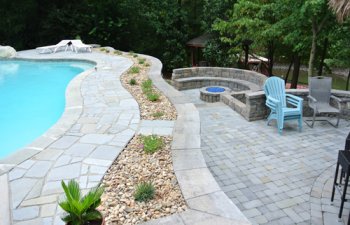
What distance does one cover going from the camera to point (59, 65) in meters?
11.8

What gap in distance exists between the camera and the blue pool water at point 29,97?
20.7 feet

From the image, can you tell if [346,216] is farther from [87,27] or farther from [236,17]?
[87,27]

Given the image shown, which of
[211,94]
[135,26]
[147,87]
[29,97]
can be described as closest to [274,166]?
[147,87]

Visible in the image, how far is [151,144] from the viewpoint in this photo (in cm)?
400

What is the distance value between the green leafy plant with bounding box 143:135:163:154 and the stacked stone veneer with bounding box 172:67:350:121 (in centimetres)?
306

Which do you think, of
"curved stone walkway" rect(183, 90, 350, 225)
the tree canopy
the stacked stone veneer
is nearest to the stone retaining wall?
the stacked stone veneer

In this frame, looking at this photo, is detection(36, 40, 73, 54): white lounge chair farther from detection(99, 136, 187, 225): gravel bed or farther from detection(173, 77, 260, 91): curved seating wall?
detection(99, 136, 187, 225): gravel bed

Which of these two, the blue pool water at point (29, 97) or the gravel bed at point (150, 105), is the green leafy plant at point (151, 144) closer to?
the gravel bed at point (150, 105)

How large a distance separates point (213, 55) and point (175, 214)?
39.3ft

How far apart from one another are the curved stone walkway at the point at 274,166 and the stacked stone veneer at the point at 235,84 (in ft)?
1.25

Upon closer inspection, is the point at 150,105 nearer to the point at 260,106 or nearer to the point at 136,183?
the point at 260,106

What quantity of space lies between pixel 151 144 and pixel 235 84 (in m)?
6.63

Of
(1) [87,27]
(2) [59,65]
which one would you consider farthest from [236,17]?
(1) [87,27]

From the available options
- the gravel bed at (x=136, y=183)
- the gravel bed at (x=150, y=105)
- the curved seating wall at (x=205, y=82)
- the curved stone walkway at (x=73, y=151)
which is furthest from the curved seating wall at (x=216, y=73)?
the gravel bed at (x=136, y=183)
